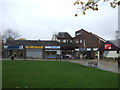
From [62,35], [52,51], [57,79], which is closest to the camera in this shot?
[57,79]

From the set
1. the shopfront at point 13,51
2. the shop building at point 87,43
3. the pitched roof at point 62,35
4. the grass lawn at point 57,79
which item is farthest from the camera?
the pitched roof at point 62,35

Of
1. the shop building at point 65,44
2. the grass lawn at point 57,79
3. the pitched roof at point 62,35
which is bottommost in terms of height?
the grass lawn at point 57,79

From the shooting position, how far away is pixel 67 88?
9094 mm

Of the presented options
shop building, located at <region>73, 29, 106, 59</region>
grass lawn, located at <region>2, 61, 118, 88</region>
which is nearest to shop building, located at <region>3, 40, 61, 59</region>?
shop building, located at <region>73, 29, 106, 59</region>

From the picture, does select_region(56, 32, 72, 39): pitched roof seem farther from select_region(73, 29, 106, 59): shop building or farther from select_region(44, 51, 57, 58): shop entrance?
select_region(44, 51, 57, 58): shop entrance

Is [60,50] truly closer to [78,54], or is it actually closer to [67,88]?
[78,54]

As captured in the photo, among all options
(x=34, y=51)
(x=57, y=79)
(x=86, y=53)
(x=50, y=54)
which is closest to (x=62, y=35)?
(x=50, y=54)

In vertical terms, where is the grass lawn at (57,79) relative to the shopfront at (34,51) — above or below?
below

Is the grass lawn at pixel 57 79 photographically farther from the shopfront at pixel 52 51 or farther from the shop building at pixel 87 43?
the shop building at pixel 87 43

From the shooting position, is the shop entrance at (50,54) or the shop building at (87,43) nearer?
the shop entrance at (50,54)

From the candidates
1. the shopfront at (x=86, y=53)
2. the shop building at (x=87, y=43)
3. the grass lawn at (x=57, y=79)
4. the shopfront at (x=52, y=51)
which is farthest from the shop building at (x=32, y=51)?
the grass lawn at (x=57, y=79)

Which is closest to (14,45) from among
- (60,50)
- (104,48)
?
(60,50)

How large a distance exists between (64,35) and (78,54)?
344 inches

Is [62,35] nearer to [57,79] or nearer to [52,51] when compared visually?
[52,51]
